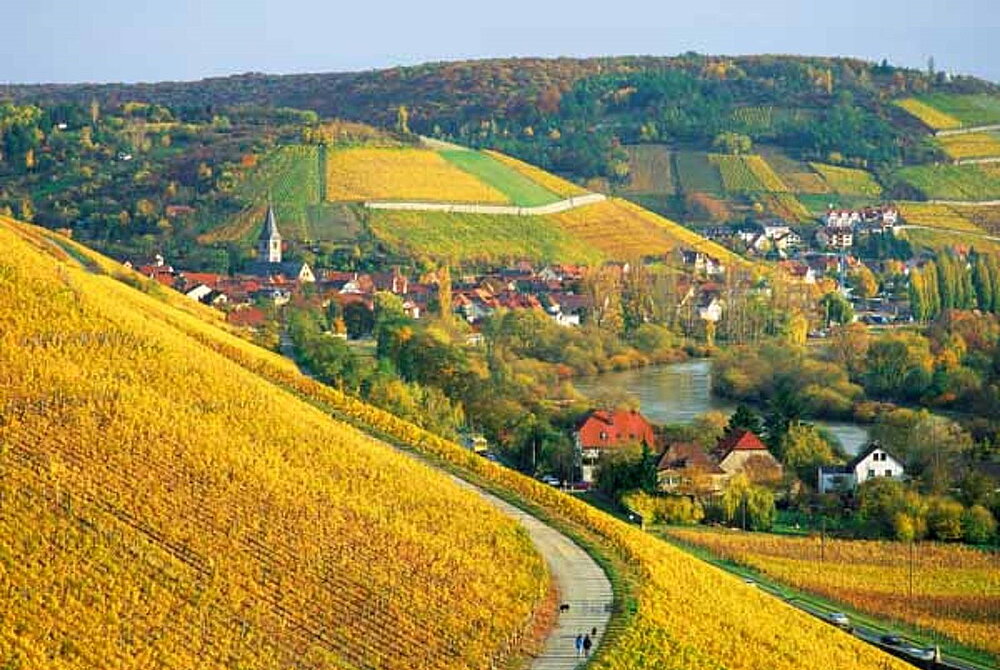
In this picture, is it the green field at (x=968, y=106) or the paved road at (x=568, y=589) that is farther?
the green field at (x=968, y=106)

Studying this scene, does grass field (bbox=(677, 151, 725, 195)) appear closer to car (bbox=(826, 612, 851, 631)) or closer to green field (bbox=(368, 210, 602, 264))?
green field (bbox=(368, 210, 602, 264))

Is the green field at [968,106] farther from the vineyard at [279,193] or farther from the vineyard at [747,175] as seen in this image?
the vineyard at [279,193]

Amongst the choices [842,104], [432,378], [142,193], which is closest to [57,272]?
[432,378]

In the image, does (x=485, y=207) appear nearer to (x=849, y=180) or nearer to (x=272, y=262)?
(x=272, y=262)

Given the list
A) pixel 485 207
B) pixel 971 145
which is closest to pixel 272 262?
pixel 485 207

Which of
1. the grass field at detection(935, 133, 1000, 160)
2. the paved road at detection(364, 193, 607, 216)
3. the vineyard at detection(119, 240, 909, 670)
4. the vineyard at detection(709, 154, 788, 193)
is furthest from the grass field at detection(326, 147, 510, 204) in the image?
the vineyard at detection(119, 240, 909, 670)

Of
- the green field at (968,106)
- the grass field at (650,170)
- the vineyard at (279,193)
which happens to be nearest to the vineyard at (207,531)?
the vineyard at (279,193)
